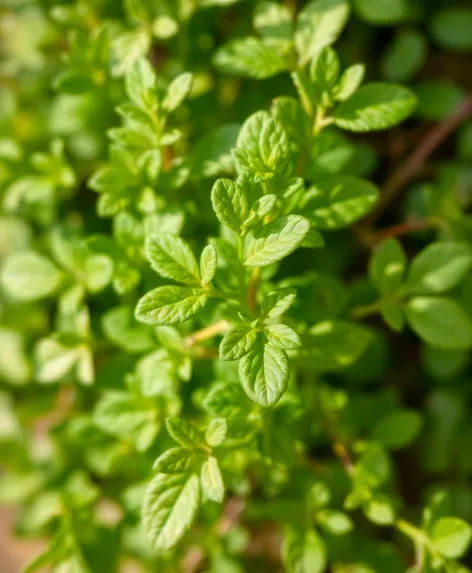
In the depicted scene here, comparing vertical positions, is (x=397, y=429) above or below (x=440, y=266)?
below

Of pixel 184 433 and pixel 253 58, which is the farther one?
pixel 253 58

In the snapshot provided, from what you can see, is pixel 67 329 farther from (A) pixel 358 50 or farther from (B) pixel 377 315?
(A) pixel 358 50

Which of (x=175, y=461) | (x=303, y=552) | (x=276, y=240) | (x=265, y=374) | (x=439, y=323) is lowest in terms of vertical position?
(x=303, y=552)

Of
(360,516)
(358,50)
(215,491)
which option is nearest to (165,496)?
(215,491)

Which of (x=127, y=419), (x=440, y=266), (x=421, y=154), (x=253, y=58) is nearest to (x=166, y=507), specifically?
(x=127, y=419)

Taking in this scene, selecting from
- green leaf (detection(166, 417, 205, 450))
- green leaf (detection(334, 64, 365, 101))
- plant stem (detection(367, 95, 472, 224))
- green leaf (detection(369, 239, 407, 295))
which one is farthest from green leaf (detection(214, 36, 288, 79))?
green leaf (detection(166, 417, 205, 450))

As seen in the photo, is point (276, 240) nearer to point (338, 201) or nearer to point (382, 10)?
point (338, 201)

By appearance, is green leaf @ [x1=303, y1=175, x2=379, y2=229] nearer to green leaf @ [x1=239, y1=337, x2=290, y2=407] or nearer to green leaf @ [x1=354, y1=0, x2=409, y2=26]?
green leaf @ [x1=239, y1=337, x2=290, y2=407]
